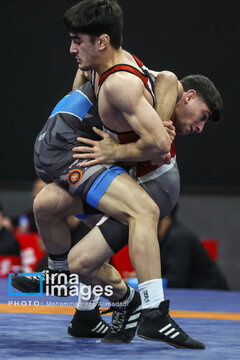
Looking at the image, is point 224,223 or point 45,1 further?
point 45,1

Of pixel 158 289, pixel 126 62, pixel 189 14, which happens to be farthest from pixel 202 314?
pixel 189 14

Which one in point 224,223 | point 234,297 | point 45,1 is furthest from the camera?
point 45,1

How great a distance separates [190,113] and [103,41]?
60cm

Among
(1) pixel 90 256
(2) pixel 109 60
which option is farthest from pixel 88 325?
(2) pixel 109 60

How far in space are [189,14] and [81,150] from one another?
545 cm

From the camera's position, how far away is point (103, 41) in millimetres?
3008

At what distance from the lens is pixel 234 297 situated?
5.21m

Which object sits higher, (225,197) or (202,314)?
(202,314)

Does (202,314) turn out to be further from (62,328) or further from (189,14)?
(189,14)

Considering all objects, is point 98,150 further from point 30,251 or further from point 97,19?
point 30,251

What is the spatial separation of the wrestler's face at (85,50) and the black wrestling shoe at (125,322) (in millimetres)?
1023

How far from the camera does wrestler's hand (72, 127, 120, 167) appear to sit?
3.06 metres

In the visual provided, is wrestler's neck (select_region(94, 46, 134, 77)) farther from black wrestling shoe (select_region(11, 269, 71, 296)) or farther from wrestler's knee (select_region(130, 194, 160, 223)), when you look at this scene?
black wrestling shoe (select_region(11, 269, 71, 296))

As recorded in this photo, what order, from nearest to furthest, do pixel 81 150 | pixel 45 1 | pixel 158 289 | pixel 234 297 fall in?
pixel 158 289
pixel 81 150
pixel 234 297
pixel 45 1
